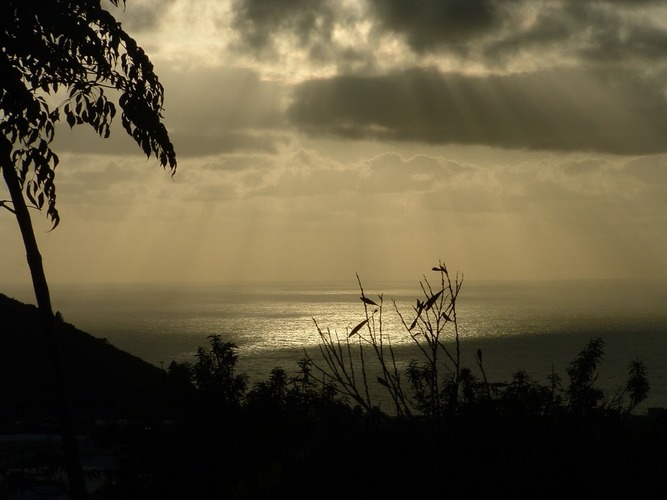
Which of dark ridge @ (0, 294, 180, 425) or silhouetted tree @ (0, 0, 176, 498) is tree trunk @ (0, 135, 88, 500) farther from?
dark ridge @ (0, 294, 180, 425)

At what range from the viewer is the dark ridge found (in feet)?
153

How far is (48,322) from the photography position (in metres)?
10.0

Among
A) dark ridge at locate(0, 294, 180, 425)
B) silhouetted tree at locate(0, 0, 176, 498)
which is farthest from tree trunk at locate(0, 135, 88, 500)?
dark ridge at locate(0, 294, 180, 425)

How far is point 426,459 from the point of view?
623 cm

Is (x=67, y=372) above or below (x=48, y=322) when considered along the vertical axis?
below

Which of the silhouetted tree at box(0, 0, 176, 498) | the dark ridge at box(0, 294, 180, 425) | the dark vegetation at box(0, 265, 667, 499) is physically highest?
the silhouetted tree at box(0, 0, 176, 498)

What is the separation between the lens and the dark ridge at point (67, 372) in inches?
1837

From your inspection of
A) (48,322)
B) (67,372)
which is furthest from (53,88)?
(67,372)

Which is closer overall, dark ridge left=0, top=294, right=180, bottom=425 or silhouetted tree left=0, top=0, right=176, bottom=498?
silhouetted tree left=0, top=0, right=176, bottom=498

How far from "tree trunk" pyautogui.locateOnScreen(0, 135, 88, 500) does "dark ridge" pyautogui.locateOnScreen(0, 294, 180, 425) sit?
34.6 meters

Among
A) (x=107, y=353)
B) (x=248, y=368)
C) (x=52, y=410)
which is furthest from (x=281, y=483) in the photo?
(x=248, y=368)

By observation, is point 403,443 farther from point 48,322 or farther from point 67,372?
point 67,372

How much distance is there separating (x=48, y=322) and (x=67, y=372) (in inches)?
1780

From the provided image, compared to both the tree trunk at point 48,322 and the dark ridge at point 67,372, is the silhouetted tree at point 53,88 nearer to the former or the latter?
the tree trunk at point 48,322
